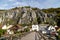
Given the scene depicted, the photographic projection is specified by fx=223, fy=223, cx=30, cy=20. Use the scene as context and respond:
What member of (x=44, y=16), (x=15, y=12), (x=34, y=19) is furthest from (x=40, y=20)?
(x=15, y=12)

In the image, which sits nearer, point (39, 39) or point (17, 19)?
point (39, 39)

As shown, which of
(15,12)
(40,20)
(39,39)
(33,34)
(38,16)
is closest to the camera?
(39,39)

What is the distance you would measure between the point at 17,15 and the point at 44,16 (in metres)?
10.5

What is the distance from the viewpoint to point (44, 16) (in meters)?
86.4

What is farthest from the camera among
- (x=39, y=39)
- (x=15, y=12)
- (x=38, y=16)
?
(x=15, y=12)

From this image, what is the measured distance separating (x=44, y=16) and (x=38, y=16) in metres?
2.93

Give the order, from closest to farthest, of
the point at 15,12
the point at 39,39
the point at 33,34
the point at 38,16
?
the point at 39,39 → the point at 33,34 → the point at 38,16 → the point at 15,12

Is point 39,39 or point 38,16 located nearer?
point 39,39

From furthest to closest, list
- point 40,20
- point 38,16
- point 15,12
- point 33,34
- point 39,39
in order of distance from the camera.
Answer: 1. point 15,12
2. point 38,16
3. point 40,20
4. point 33,34
5. point 39,39

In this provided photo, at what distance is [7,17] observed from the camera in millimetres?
87875

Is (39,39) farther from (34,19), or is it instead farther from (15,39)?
(34,19)

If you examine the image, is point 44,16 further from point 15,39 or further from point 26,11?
point 15,39

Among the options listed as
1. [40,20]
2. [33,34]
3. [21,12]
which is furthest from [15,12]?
[33,34]

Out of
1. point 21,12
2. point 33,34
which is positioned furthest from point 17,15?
point 33,34
